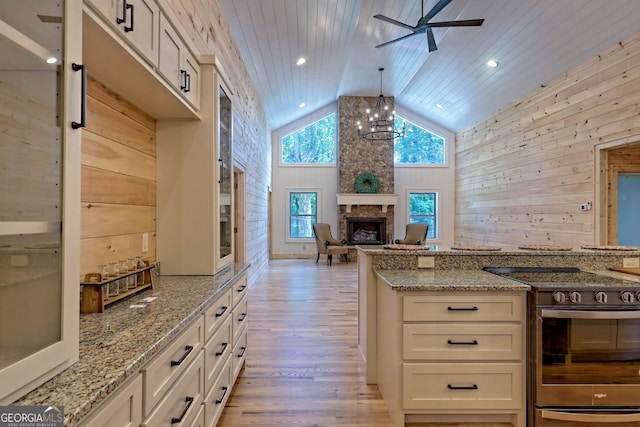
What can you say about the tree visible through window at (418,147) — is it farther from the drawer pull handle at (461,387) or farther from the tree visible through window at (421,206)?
the drawer pull handle at (461,387)

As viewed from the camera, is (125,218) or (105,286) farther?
(125,218)

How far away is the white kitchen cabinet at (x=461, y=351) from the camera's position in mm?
1923

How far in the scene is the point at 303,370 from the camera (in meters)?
2.67

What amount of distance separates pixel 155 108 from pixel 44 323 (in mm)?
1461

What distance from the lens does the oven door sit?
73.1 inches

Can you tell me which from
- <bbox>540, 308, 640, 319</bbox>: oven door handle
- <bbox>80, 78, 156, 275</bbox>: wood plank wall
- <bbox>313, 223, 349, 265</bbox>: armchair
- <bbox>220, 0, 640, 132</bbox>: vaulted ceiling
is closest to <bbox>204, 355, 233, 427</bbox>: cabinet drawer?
<bbox>80, 78, 156, 275</bbox>: wood plank wall

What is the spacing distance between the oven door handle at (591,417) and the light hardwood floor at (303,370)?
912 millimetres

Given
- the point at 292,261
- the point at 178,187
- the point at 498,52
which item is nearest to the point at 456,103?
the point at 498,52

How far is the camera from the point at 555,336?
186 centimetres

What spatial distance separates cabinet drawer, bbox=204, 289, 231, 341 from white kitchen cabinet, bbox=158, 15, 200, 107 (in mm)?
1180

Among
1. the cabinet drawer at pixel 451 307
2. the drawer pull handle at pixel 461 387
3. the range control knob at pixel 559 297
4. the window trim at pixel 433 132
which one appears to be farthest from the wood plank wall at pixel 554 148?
the drawer pull handle at pixel 461 387

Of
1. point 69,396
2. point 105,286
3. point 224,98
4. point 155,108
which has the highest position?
point 224,98

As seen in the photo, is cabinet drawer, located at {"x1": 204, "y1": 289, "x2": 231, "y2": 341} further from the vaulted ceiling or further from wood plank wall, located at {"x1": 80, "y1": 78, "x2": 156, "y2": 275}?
the vaulted ceiling

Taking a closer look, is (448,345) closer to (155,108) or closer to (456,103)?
(155,108)
